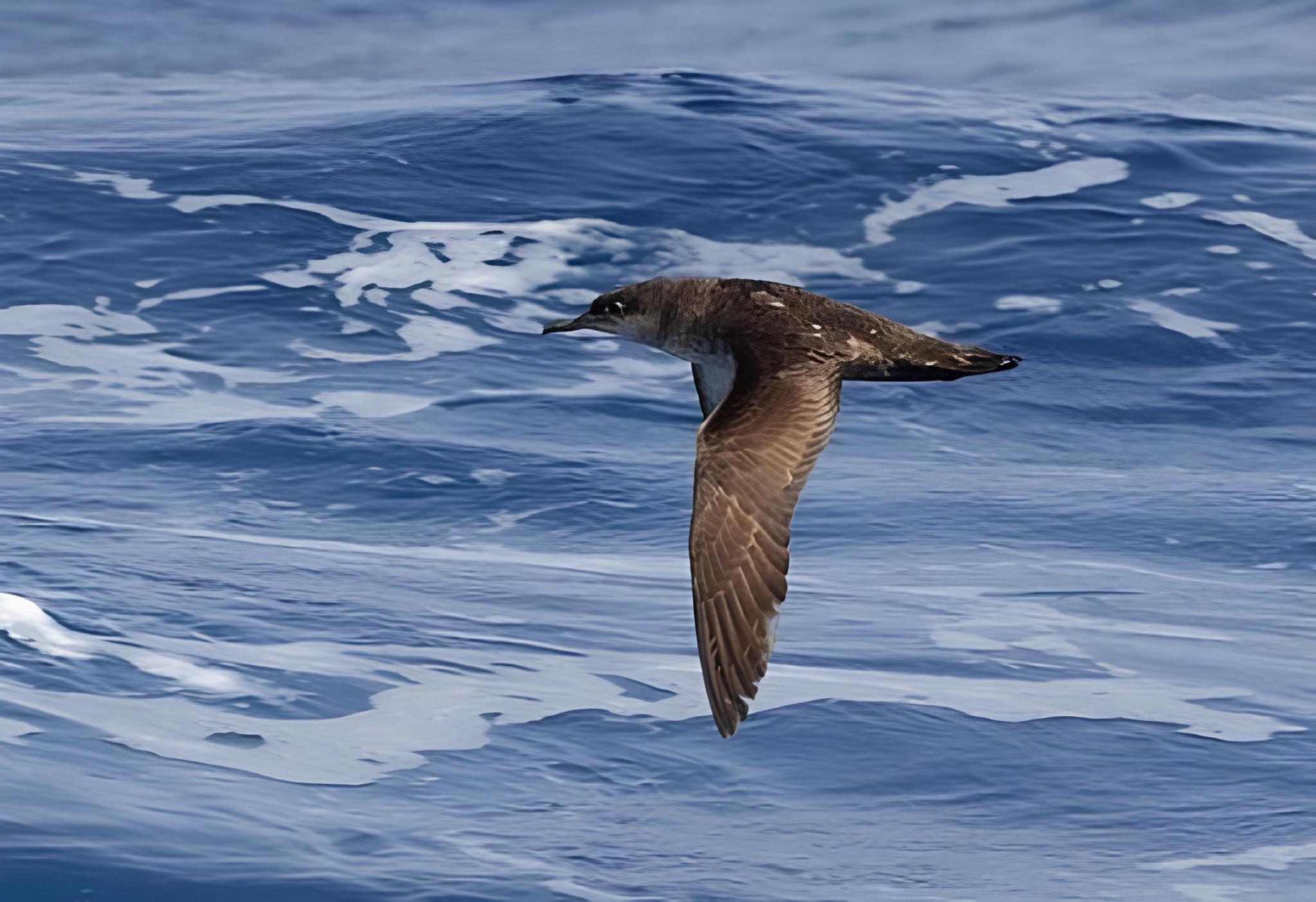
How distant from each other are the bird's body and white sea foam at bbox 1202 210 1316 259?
13.4m

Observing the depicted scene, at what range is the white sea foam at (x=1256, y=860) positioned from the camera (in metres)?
8.81

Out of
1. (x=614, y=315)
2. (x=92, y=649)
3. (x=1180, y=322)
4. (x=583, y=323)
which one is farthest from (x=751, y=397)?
(x=1180, y=322)

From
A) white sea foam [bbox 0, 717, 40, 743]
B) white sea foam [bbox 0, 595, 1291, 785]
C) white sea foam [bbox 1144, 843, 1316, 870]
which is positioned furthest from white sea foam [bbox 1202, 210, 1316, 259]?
white sea foam [bbox 0, 717, 40, 743]

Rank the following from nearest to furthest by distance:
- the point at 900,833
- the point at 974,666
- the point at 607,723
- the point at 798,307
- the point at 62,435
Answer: the point at 798,307 → the point at 900,833 → the point at 607,723 → the point at 974,666 → the point at 62,435

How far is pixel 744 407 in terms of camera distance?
7555 mm

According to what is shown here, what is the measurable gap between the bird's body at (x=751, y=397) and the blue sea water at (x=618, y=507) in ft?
6.63

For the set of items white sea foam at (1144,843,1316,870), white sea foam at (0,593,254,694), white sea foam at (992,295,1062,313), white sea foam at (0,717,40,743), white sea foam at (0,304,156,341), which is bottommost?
white sea foam at (1144,843,1316,870)

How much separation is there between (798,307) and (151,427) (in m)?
8.98

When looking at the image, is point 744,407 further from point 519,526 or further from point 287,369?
point 287,369

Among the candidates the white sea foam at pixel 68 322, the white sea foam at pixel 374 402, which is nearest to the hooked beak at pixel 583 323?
the white sea foam at pixel 374 402

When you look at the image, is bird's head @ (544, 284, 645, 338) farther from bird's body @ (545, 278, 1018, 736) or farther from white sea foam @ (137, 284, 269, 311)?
white sea foam @ (137, 284, 269, 311)

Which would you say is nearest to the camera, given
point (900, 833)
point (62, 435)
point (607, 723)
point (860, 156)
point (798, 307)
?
point (798, 307)

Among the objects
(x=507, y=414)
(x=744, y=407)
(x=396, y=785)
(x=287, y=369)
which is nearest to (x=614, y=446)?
(x=507, y=414)

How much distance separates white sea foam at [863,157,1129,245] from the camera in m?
20.5
